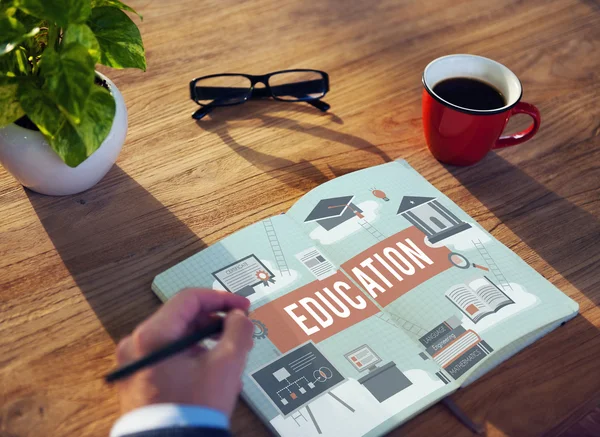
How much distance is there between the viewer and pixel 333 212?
34.3 inches

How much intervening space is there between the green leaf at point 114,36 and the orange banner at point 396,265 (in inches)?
14.3

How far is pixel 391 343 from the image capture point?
74 cm

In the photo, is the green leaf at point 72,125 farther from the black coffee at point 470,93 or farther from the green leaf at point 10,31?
the black coffee at point 470,93

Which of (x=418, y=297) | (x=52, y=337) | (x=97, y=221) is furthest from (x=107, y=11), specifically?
(x=418, y=297)

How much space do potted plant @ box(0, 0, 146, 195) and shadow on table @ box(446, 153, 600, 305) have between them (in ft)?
1.60

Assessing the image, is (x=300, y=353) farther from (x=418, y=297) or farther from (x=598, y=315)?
(x=598, y=315)

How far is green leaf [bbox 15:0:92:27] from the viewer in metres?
0.68

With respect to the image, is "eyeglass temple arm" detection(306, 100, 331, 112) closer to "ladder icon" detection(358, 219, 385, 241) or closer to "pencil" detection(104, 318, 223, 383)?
"ladder icon" detection(358, 219, 385, 241)

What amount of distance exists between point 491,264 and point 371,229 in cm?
15

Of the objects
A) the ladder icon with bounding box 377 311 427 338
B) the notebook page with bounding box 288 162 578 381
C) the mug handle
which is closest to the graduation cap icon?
the notebook page with bounding box 288 162 578 381

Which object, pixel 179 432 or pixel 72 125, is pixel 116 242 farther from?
pixel 179 432

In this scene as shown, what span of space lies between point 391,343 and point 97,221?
1.33ft


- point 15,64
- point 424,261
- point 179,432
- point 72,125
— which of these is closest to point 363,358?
point 424,261

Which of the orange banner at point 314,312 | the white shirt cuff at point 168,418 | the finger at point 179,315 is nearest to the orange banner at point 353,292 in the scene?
the orange banner at point 314,312
